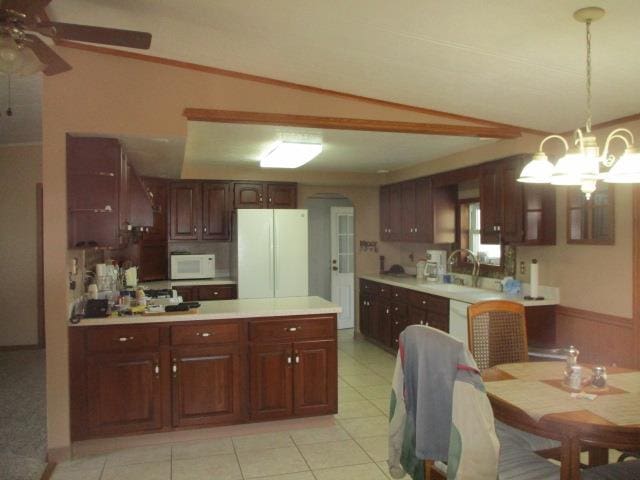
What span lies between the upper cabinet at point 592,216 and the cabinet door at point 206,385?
111 inches

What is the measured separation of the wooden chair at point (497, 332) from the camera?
3086 millimetres

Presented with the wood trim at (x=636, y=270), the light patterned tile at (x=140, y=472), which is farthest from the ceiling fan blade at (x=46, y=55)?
the wood trim at (x=636, y=270)

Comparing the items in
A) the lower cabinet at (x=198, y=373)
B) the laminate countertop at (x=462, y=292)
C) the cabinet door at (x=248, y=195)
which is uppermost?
the cabinet door at (x=248, y=195)

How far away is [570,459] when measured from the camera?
6.51ft

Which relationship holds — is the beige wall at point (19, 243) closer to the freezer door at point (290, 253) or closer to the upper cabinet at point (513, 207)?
the freezer door at point (290, 253)

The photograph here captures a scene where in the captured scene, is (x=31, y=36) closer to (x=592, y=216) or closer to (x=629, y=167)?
(x=629, y=167)

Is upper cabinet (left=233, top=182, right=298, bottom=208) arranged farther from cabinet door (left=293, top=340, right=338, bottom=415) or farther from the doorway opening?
cabinet door (left=293, top=340, right=338, bottom=415)

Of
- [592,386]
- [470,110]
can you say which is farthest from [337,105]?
[592,386]

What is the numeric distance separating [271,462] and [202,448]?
0.53 meters

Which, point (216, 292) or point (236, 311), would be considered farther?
point (216, 292)

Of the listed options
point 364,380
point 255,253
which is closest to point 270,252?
point 255,253

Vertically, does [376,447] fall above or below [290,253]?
below

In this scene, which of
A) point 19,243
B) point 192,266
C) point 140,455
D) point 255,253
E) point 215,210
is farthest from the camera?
point 215,210

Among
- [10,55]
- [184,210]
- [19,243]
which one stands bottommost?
[19,243]
